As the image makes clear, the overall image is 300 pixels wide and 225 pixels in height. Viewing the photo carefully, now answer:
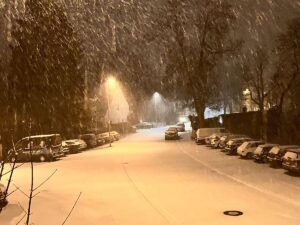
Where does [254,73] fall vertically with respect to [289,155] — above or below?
above

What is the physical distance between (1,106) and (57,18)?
13386 mm

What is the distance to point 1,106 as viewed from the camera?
4866 centimetres

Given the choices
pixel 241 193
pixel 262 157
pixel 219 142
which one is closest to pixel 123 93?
pixel 219 142

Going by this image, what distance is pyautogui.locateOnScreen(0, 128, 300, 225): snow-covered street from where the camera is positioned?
13.5 meters

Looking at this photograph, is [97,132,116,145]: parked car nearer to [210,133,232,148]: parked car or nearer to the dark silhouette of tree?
the dark silhouette of tree

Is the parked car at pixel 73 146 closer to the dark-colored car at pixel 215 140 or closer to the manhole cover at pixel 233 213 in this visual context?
the dark-colored car at pixel 215 140

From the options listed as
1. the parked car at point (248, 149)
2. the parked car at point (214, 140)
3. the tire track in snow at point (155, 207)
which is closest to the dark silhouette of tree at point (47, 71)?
the parked car at point (214, 140)

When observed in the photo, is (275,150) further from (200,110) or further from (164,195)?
(200,110)

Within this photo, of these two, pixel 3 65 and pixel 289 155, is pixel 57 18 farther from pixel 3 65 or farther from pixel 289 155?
pixel 289 155

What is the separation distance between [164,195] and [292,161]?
764cm

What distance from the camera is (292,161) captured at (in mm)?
21484

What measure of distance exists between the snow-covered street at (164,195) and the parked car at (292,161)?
46 centimetres

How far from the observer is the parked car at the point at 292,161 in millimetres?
21141

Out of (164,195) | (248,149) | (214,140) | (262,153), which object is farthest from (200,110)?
(164,195)
